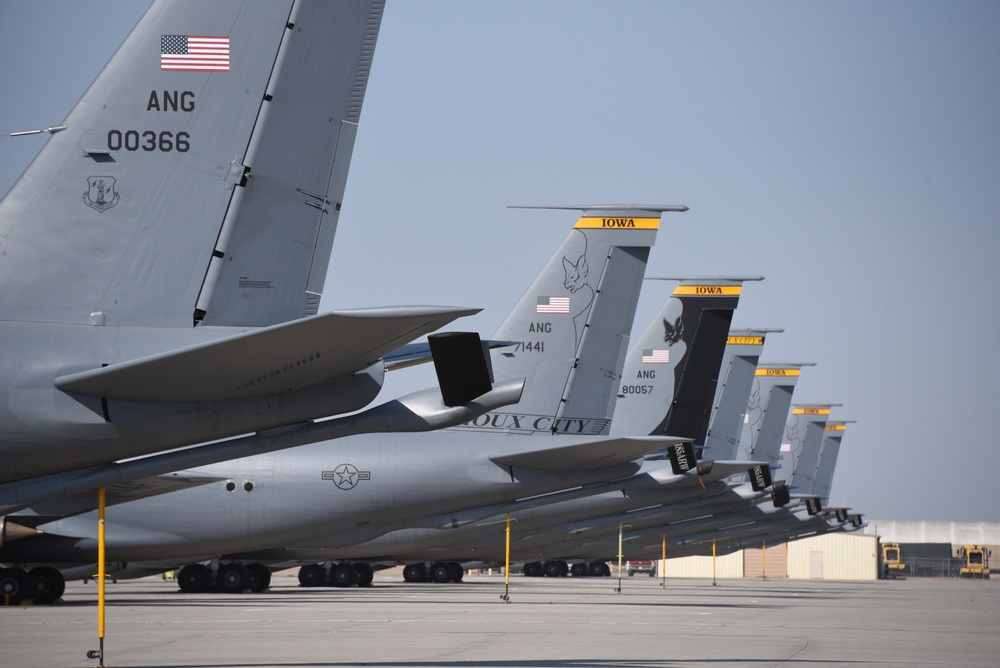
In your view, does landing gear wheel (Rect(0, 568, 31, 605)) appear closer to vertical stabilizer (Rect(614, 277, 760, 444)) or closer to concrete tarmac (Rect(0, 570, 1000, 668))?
concrete tarmac (Rect(0, 570, 1000, 668))

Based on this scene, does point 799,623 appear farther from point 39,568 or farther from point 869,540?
point 869,540

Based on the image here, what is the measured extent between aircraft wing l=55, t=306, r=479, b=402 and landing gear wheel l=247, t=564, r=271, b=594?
22.4 metres

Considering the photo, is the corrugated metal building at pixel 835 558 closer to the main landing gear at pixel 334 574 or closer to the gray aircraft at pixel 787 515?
the gray aircraft at pixel 787 515

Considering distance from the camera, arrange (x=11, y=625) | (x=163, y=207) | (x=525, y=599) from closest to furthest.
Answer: (x=163, y=207), (x=11, y=625), (x=525, y=599)

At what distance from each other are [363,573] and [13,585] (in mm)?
16267

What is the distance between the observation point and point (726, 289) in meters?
33.0

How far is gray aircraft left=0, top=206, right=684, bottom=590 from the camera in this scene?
26.0 metres

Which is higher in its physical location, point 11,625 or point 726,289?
point 726,289

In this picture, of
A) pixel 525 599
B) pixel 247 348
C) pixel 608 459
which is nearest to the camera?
pixel 247 348

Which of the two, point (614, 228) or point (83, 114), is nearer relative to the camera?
point (83, 114)

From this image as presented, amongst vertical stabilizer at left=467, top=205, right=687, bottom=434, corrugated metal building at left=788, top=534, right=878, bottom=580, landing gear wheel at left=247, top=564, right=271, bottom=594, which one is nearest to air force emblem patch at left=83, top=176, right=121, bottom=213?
vertical stabilizer at left=467, top=205, right=687, bottom=434

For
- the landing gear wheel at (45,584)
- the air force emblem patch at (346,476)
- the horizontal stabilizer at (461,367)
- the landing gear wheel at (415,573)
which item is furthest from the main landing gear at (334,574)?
the horizontal stabilizer at (461,367)

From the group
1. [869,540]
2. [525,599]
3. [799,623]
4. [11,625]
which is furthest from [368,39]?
[869,540]

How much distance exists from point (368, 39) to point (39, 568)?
18.3 metres
